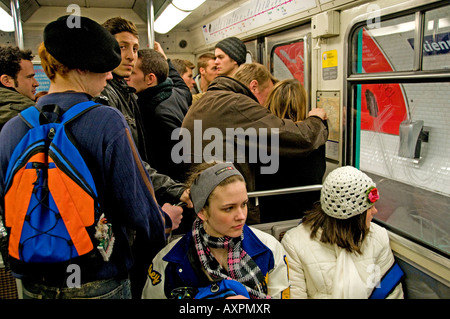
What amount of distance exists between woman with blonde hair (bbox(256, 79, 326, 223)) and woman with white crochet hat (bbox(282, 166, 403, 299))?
29 cm

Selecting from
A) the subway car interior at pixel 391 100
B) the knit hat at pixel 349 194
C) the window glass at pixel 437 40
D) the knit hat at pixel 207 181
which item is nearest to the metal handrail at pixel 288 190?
the subway car interior at pixel 391 100

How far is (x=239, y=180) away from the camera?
2006mm

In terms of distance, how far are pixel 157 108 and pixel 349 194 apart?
4.92ft

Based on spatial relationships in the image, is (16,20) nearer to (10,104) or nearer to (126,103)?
(10,104)

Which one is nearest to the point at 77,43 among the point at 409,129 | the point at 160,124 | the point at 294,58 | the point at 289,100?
the point at 160,124

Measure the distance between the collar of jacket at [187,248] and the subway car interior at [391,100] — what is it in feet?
1.53

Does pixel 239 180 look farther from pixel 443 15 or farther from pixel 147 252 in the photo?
pixel 443 15

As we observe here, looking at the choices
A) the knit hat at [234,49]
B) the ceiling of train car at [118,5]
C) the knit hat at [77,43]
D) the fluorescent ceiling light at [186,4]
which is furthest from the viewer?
the ceiling of train car at [118,5]

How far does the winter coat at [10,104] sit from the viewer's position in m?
2.55

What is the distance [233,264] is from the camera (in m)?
1.91

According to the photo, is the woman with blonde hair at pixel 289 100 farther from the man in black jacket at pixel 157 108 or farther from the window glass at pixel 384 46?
the man in black jacket at pixel 157 108

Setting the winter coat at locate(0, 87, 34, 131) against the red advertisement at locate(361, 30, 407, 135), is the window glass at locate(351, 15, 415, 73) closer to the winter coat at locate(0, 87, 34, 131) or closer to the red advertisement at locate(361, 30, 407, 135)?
the red advertisement at locate(361, 30, 407, 135)

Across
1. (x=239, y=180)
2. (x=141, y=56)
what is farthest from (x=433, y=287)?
(x=141, y=56)
